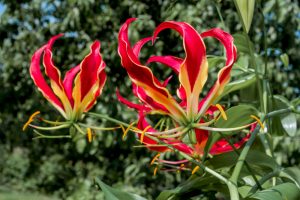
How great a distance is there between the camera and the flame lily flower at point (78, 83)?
73 centimetres

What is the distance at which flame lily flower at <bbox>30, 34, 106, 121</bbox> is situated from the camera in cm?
73

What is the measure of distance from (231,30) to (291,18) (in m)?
0.32

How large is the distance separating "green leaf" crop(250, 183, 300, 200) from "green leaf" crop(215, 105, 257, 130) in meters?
0.10

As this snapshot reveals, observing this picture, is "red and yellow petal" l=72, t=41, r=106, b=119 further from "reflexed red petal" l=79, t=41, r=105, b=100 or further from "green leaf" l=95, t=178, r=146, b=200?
"green leaf" l=95, t=178, r=146, b=200

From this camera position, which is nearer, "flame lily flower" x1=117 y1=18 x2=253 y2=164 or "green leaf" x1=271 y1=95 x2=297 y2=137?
"flame lily flower" x1=117 y1=18 x2=253 y2=164

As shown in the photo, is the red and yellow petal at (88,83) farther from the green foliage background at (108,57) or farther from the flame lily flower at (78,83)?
the green foliage background at (108,57)

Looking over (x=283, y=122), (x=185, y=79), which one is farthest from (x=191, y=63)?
(x=283, y=122)

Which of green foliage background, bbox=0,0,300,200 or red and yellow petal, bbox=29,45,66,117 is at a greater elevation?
red and yellow petal, bbox=29,45,66,117

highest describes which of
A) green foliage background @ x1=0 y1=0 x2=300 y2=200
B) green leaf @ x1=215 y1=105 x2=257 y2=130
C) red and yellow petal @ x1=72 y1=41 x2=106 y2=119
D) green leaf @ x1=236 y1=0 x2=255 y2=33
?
green leaf @ x1=236 y1=0 x2=255 y2=33

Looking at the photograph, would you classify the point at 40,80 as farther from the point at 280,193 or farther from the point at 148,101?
the point at 280,193

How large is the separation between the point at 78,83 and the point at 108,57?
8.06 feet

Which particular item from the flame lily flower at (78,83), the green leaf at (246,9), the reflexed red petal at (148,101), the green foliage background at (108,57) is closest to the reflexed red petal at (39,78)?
the flame lily flower at (78,83)

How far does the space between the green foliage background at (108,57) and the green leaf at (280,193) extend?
2.10 meters

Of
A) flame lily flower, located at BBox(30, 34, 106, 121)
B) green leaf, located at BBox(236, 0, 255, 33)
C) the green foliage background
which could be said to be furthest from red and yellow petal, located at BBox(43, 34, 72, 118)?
the green foliage background
